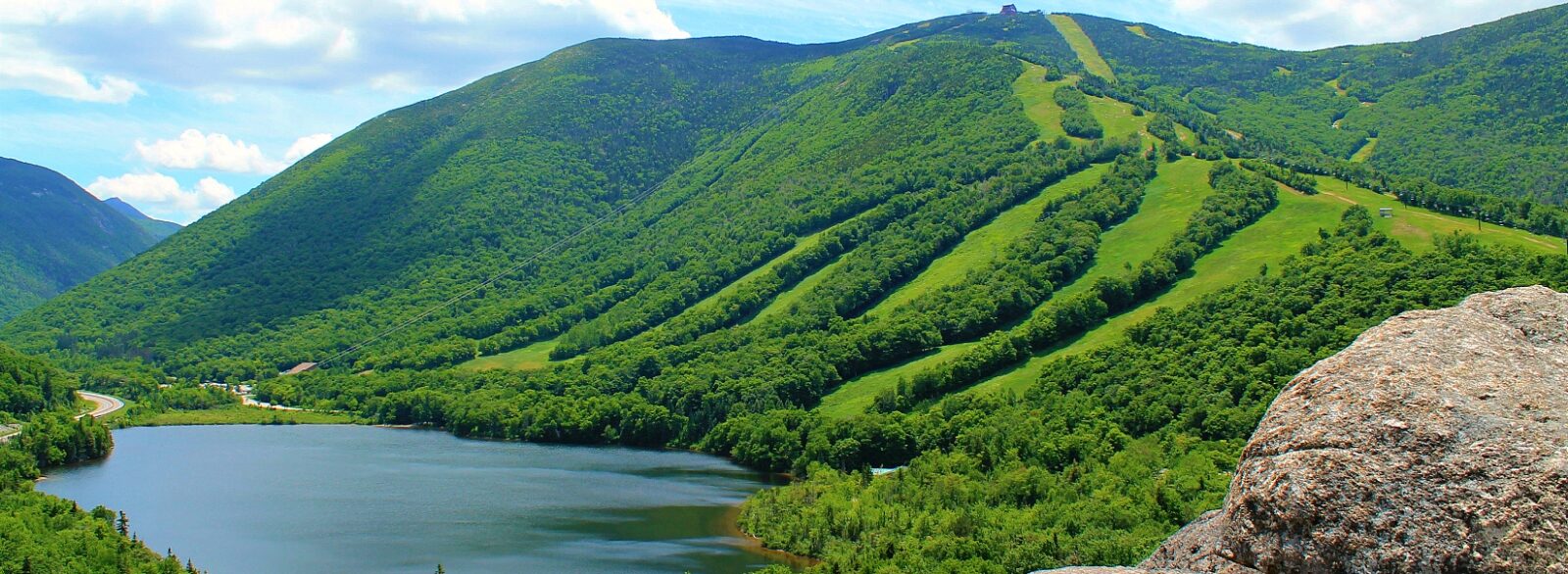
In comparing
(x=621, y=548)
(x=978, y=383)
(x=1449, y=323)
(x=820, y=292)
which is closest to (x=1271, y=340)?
(x=978, y=383)

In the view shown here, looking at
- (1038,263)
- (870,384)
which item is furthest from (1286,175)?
(870,384)

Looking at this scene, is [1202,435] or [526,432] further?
[526,432]

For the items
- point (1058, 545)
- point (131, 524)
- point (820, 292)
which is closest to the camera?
point (1058, 545)

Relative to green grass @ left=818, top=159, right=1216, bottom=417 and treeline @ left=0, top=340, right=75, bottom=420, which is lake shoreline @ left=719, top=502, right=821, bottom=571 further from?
treeline @ left=0, top=340, right=75, bottom=420

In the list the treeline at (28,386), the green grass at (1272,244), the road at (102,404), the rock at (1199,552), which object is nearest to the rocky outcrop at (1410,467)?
the rock at (1199,552)

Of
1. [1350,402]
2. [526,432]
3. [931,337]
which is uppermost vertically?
[1350,402]

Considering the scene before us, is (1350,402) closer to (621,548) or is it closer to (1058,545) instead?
(1058,545)
